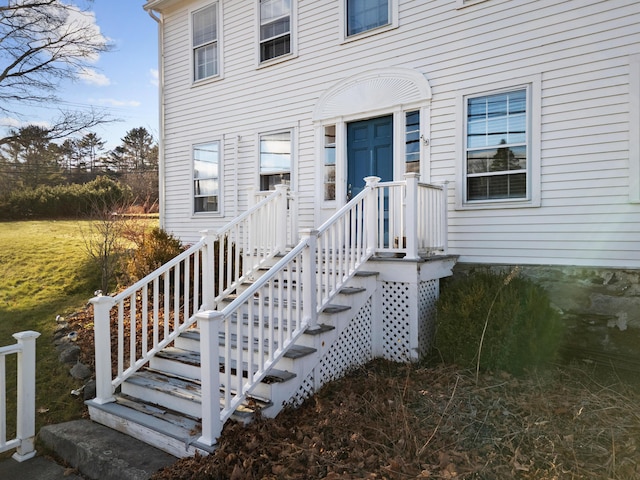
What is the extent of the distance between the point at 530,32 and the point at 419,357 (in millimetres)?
4198

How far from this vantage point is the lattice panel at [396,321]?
205 inches

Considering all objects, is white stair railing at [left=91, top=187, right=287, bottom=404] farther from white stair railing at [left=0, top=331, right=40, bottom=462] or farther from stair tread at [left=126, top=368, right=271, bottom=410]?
white stair railing at [left=0, top=331, right=40, bottom=462]

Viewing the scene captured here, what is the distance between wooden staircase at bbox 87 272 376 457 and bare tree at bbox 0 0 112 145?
1341 centimetres

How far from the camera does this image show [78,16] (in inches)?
564

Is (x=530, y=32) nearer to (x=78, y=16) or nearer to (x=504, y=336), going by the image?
(x=504, y=336)

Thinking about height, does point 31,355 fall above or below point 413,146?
below

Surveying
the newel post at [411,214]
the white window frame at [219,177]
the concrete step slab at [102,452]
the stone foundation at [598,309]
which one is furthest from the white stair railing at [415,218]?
the white window frame at [219,177]

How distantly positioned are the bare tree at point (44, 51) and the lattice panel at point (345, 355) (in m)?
13.9

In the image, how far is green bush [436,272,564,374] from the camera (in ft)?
15.2

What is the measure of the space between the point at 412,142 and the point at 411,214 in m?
1.86

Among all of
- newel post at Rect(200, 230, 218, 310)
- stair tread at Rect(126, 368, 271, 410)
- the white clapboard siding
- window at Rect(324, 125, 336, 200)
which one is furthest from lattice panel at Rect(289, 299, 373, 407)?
window at Rect(324, 125, 336, 200)

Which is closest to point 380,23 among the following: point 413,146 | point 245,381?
point 413,146

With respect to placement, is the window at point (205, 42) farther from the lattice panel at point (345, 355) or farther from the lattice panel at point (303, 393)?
the lattice panel at point (303, 393)

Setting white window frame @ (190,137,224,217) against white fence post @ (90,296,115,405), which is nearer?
white fence post @ (90,296,115,405)
